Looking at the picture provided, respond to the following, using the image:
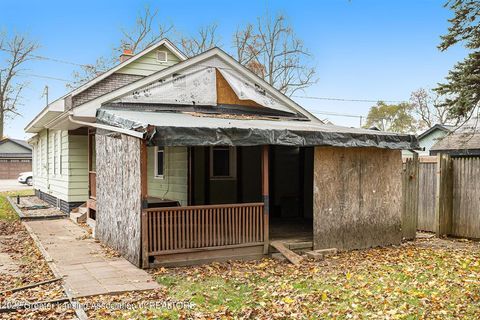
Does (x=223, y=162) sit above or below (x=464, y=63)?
below

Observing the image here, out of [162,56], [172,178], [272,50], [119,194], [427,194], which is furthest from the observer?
[272,50]

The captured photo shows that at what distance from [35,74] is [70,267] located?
3758cm

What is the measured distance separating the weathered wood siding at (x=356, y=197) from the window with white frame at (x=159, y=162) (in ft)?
18.8

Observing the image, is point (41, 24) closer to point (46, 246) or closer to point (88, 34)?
point (88, 34)

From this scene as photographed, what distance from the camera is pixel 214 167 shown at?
40.8 feet

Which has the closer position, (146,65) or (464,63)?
(464,63)

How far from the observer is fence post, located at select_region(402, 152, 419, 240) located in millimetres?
10937

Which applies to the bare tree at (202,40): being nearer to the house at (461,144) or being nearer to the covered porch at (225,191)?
the house at (461,144)

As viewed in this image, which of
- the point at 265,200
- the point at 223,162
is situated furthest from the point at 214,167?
the point at 265,200

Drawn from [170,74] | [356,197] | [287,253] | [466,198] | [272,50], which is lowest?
[287,253]

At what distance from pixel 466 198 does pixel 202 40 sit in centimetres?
2515

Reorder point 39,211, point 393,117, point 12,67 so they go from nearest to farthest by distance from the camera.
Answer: point 39,211 < point 12,67 < point 393,117

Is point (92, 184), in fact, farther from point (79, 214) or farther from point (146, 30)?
point (146, 30)

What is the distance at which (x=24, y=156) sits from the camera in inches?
1939
